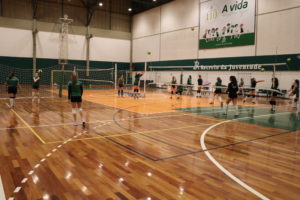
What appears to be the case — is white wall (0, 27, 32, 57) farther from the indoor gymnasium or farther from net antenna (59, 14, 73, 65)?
net antenna (59, 14, 73, 65)

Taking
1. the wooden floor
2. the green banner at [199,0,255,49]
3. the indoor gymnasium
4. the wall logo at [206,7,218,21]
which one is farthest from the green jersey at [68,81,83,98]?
the wall logo at [206,7,218,21]

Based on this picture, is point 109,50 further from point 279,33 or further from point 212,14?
point 279,33

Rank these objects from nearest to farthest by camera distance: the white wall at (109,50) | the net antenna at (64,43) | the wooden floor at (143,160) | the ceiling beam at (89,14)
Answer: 1. the wooden floor at (143,160)
2. the net antenna at (64,43)
3. the ceiling beam at (89,14)
4. the white wall at (109,50)

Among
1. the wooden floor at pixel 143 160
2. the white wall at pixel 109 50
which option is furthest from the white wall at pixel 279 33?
the white wall at pixel 109 50

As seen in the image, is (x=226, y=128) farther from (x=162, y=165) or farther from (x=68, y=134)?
(x=68, y=134)

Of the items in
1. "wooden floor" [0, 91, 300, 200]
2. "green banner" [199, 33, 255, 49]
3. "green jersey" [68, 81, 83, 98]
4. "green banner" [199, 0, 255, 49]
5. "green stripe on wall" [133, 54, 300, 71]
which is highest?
"green banner" [199, 0, 255, 49]

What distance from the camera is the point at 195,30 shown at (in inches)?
1093

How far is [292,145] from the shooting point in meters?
6.89

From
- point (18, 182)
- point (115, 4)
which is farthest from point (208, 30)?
point (18, 182)

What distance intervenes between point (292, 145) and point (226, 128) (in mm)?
2357

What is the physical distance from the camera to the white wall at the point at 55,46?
28469mm

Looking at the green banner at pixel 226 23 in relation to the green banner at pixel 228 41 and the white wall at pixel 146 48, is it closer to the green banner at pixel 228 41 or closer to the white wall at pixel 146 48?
the green banner at pixel 228 41

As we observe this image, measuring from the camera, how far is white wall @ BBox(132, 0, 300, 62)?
787 inches

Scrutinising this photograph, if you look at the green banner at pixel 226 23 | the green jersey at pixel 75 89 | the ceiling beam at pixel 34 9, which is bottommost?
the green jersey at pixel 75 89
